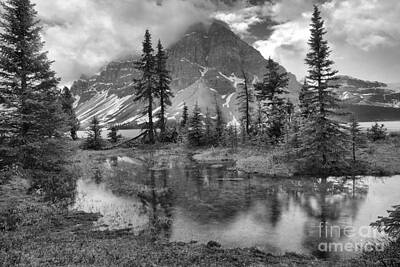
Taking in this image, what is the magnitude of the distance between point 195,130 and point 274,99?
12989 millimetres

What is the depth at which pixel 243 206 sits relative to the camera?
55.2 feet

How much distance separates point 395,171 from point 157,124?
3527 centimetres

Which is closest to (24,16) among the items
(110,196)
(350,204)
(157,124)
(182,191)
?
(110,196)

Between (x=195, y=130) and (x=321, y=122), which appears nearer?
(x=321, y=122)

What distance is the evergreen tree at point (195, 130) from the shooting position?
1905 inches

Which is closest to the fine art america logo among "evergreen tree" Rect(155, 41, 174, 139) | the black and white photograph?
the black and white photograph

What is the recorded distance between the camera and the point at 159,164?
34.2 metres

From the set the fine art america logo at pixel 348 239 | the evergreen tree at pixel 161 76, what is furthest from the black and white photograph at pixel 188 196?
the evergreen tree at pixel 161 76

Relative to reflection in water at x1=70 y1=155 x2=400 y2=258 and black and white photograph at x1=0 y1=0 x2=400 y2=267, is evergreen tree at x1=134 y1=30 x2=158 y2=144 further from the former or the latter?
reflection in water at x1=70 y1=155 x2=400 y2=258

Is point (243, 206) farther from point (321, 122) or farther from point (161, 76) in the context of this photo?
point (161, 76)

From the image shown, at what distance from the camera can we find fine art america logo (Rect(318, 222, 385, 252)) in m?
10.8

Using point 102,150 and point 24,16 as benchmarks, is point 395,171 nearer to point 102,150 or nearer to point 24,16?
point 24,16

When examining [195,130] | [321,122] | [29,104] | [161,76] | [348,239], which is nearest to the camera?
[348,239]

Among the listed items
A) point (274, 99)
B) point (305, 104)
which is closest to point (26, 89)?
point (305, 104)
